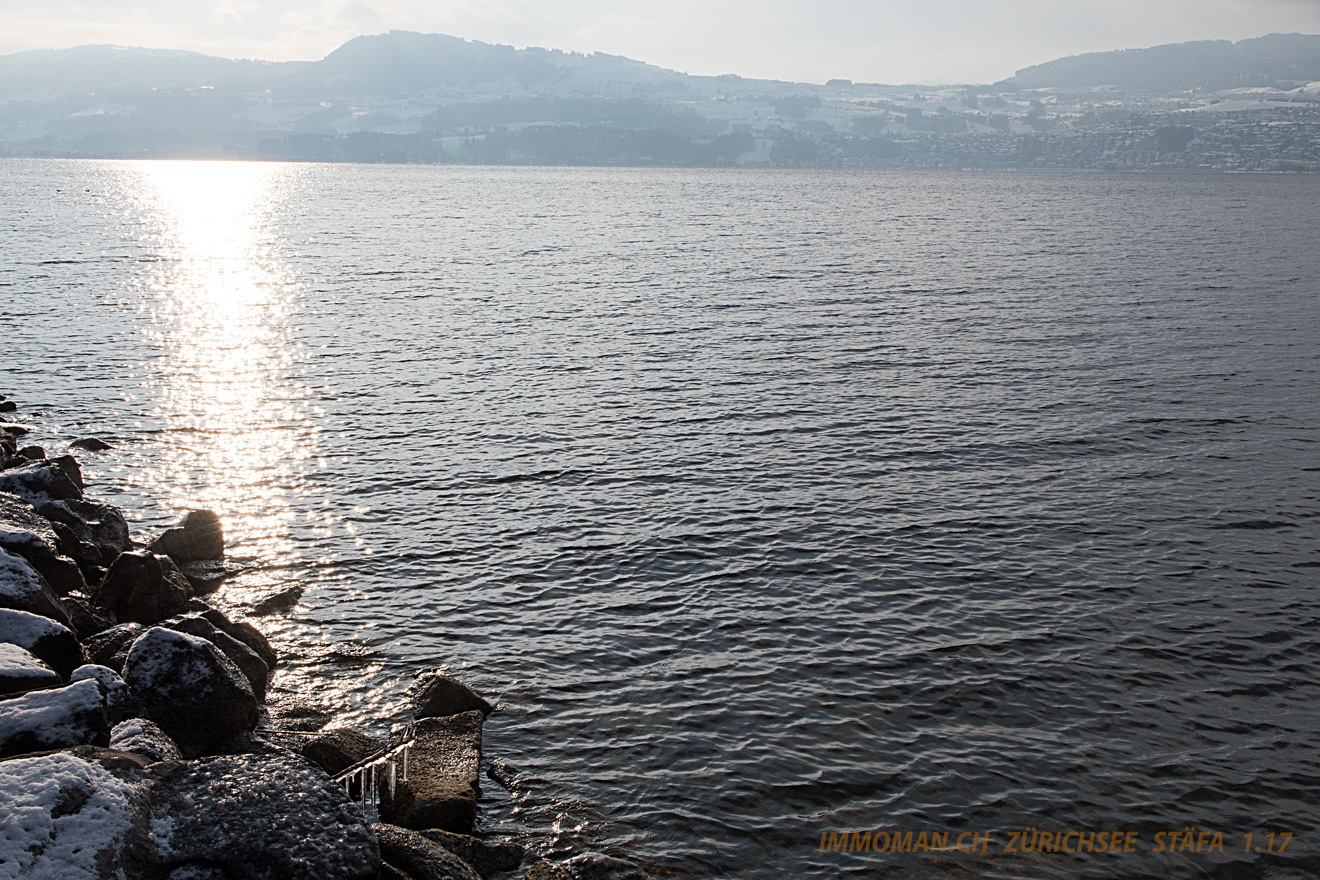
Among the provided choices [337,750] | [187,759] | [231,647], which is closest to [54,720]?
[187,759]

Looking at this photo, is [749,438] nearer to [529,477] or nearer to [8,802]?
[529,477]

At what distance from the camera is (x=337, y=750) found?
12594 mm

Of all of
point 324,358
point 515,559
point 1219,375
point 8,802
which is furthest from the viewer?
point 324,358

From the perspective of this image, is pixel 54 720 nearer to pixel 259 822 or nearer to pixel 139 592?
pixel 259 822

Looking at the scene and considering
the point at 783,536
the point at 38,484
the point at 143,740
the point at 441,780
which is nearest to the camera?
the point at 143,740

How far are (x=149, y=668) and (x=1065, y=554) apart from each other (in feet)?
59.5

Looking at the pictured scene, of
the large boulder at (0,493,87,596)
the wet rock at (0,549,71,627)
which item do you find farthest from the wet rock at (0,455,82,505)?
the wet rock at (0,549,71,627)

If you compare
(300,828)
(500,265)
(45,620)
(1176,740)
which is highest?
(500,265)

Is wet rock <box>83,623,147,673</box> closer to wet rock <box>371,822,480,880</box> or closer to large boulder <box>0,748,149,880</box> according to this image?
large boulder <box>0,748,149,880</box>

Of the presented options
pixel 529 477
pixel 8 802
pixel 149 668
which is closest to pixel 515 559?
pixel 529 477

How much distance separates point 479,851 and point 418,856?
1.17 meters

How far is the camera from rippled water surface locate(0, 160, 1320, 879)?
12.7 meters

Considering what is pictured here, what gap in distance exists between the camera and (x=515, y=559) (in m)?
19.9

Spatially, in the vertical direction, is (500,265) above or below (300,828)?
above
